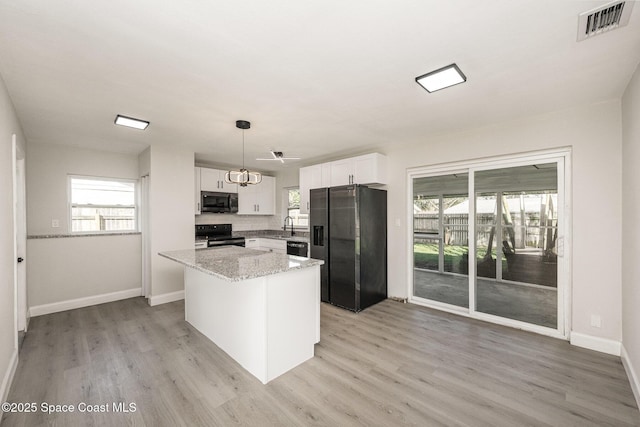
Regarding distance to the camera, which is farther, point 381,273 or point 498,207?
point 381,273

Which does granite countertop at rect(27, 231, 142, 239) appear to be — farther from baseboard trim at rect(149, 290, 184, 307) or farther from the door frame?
the door frame

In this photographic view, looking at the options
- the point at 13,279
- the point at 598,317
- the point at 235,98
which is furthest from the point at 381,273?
the point at 13,279

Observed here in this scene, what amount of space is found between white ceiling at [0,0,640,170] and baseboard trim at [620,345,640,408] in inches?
91.3

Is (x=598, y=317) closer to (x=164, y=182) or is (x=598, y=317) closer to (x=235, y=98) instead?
(x=235, y=98)

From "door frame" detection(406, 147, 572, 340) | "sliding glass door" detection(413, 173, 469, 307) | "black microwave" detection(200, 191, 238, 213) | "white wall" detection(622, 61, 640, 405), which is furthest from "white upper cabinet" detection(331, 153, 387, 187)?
"white wall" detection(622, 61, 640, 405)

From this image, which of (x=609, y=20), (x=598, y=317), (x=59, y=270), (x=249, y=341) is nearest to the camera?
(x=609, y=20)

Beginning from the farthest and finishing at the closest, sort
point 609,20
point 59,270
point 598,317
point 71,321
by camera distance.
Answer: point 59,270, point 71,321, point 598,317, point 609,20

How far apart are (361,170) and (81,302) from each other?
4696 mm

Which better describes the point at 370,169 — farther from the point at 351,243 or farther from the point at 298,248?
the point at 298,248

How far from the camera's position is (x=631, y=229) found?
7.38 feet

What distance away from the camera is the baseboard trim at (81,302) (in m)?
3.84

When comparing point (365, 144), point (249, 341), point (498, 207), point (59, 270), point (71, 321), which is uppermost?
point (365, 144)

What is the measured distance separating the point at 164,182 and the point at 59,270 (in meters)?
1.94

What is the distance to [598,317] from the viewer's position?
8.95 feet
